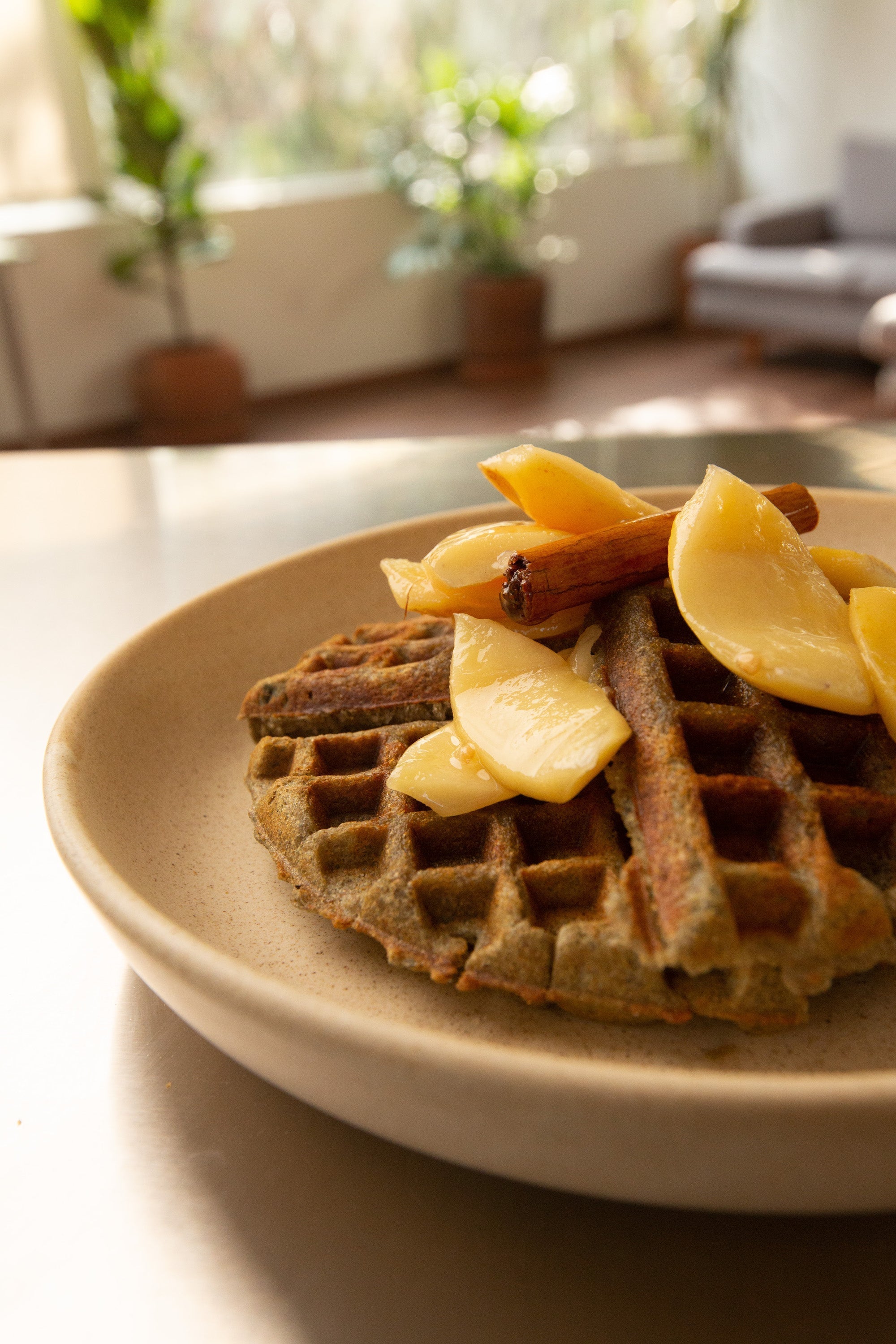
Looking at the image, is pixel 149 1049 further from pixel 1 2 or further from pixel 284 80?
pixel 284 80

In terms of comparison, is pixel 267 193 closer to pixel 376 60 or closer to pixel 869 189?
pixel 376 60

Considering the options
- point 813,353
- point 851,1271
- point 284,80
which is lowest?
point 813,353

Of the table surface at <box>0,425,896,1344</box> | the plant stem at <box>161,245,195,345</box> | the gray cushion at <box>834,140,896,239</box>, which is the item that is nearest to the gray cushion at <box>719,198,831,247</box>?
the gray cushion at <box>834,140,896,239</box>

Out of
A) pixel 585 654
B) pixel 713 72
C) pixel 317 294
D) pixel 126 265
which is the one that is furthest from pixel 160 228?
pixel 585 654

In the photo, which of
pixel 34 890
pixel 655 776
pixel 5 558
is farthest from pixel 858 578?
pixel 5 558

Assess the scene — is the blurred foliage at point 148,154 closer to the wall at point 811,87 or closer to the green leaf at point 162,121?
the green leaf at point 162,121

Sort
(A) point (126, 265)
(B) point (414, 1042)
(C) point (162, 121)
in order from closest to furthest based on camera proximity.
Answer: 1. (B) point (414, 1042)
2. (C) point (162, 121)
3. (A) point (126, 265)
